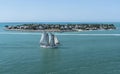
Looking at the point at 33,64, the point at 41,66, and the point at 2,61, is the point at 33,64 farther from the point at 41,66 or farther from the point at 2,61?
the point at 2,61

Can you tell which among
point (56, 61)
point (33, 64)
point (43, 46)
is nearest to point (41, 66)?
point (33, 64)

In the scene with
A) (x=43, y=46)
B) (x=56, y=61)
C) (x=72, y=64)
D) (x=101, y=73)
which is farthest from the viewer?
(x=43, y=46)

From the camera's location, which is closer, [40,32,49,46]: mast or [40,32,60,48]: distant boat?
[40,32,60,48]: distant boat

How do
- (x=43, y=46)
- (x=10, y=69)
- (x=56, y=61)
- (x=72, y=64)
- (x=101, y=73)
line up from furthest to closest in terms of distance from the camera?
(x=43, y=46), (x=56, y=61), (x=72, y=64), (x=10, y=69), (x=101, y=73)

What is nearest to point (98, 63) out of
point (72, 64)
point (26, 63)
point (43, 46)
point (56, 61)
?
point (72, 64)

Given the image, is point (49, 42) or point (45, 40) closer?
point (49, 42)

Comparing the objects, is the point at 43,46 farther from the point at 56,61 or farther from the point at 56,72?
the point at 56,72

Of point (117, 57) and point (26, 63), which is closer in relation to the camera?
point (26, 63)

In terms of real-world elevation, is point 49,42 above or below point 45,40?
below

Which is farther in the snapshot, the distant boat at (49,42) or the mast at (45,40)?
the mast at (45,40)
